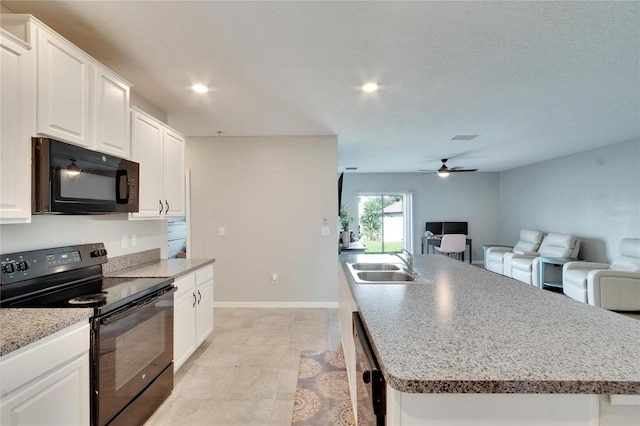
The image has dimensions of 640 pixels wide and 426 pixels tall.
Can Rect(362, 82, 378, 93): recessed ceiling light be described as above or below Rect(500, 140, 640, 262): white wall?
above

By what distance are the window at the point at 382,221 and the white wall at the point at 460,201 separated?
368 millimetres

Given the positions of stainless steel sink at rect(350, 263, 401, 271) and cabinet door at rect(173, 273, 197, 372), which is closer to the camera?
cabinet door at rect(173, 273, 197, 372)

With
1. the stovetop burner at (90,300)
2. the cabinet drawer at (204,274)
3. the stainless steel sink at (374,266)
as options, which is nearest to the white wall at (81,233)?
the stovetop burner at (90,300)

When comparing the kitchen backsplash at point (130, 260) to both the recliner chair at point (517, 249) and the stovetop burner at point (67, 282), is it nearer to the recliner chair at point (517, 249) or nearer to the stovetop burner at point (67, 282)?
the stovetop burner at point (67, 282)

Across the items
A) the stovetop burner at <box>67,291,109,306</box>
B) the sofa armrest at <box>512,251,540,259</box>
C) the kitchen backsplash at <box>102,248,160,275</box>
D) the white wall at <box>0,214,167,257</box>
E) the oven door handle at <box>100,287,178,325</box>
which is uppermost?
the white wall at <box>0,214,167,257</box>

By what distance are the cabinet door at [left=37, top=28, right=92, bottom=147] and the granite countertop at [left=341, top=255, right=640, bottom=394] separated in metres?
1.81

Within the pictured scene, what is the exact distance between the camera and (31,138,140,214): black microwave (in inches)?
58.2

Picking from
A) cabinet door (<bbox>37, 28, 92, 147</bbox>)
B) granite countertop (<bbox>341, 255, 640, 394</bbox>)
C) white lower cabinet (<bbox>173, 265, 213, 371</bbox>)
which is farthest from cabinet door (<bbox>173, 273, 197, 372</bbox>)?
granite countertop (<bbox>341, 255, 640, 394</bbox>)

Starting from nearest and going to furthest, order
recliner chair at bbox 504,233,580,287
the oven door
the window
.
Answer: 1. the oven door
2. recliner chair at bbox 504,233,580,287
3. the window

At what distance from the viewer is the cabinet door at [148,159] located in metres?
2.32

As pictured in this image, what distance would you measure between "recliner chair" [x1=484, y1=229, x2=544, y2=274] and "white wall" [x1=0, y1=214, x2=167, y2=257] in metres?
6.41

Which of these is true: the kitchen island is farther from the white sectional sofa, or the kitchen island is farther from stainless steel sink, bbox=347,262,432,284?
the white sectional sofa

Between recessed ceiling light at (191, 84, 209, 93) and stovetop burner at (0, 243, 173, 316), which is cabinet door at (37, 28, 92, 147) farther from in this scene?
recessed ceiling light at (191, 84, 209, 93)

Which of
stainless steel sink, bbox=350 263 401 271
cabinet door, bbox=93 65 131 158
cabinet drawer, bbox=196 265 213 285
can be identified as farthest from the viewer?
cabinet drawer, bbox=196 265 213 285
